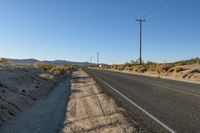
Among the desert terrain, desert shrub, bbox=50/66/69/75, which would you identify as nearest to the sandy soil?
the desert terrain

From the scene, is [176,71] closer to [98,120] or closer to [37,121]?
[98,120]

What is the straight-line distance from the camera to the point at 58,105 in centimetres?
1684

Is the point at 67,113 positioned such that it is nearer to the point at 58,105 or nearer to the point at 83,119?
the point at 83,119

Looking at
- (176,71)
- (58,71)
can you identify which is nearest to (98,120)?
(176,71)

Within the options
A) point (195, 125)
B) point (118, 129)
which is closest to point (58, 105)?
point (118, 129)

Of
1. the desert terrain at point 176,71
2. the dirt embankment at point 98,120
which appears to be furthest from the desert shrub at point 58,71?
the dirt embankment at point 98,120

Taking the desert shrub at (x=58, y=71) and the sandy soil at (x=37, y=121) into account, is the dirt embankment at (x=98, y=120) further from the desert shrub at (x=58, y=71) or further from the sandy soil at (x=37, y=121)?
the desert shrub at (x=58, y=71)

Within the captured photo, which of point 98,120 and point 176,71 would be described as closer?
point 98,120

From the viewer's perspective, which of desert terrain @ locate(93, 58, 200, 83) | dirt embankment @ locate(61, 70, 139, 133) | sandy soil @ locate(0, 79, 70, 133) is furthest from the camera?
desert terrain @ locate(93, 58, 200, 83)

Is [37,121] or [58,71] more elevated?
[58,71]

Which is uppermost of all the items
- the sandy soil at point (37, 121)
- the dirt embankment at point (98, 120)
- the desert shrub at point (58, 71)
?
the desert shrub at point (58, 71)

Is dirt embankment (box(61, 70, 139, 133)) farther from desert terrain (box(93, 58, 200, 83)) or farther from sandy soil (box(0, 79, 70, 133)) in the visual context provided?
desert terrain (box(93, 58, 200, 83))

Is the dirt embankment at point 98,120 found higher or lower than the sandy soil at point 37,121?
higher

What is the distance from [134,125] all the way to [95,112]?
3537mm
